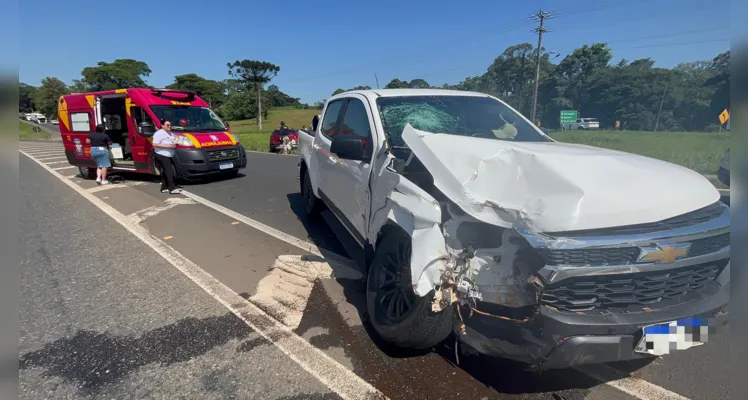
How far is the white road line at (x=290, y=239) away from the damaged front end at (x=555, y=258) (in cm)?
219

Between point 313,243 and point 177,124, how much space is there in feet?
23.6

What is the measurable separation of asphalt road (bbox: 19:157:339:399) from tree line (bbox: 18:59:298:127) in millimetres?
63910

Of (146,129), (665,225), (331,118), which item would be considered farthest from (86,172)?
(665,225)

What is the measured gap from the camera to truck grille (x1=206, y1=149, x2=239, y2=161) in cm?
1038

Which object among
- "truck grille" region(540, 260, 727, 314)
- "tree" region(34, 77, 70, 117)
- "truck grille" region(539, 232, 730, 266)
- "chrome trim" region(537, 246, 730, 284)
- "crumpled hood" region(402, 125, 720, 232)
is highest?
"tree" region(34, 77, 70, 117)

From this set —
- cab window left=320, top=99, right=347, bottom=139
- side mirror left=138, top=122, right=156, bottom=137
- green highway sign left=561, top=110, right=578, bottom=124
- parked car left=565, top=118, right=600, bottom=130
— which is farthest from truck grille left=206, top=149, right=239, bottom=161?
parked car left=565, top=118, right=600, bottom=130

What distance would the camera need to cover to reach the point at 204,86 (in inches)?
3777

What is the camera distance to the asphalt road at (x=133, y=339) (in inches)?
101

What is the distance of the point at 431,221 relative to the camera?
7.57 feet

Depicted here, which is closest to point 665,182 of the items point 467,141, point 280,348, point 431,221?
point 467,141

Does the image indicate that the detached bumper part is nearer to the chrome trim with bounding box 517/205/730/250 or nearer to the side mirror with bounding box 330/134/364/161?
the chrome trim with bounding box 517/205/730/250

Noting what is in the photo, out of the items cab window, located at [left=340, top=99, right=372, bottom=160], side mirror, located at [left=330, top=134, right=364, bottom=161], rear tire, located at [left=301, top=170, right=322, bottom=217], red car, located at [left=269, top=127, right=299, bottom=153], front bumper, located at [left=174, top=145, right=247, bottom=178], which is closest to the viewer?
side mirror, located at [left=330, top=134, right=364, bottom=161]

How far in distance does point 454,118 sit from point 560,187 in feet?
6.18

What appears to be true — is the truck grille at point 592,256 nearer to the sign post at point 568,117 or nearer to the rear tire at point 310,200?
the rear tire at point 310,200
